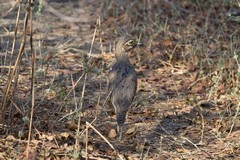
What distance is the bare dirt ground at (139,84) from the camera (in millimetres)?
6574

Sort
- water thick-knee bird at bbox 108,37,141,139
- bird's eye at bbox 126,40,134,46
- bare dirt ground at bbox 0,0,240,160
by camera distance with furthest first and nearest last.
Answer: bird's eye at bbox 126,40,134,46, water thick-knee bird at bbox 108,37,141,139, bare dirt ground at bbox 0,0,240,160

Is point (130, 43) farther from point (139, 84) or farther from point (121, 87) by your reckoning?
point (139, 84)

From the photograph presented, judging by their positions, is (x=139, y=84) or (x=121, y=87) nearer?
(x=121, y=87)

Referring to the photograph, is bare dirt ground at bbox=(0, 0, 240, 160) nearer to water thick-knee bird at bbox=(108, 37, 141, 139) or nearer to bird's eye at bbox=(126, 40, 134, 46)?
water thick-knee bird at bbox=(108, 37, 141, 139)

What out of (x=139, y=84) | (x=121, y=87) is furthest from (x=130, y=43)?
(x=139, y=84)

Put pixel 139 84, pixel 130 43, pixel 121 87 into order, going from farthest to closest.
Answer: pixel 139 84, pixel 130 43, pixel 121 87

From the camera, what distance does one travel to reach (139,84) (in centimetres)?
899

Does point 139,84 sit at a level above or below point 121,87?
below

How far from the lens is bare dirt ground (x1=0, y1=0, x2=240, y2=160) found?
657cm

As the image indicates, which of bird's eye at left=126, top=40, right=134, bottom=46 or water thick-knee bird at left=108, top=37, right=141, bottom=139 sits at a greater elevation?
bird's eye at left=126, top=40, right=134, bottom=46

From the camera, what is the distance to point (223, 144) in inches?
281

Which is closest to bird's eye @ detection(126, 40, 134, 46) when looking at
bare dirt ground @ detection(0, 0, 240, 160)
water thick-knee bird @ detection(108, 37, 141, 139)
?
water thick-knee bird @ detection(108, 37, 141, 139)

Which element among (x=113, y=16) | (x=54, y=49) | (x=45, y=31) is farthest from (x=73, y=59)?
(x=113, y=16)

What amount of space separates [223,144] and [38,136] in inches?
76.9
